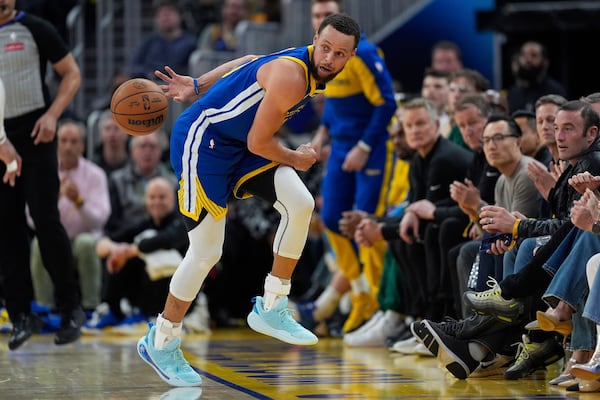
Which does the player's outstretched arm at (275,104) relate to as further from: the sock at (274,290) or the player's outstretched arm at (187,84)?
the sock at (274,290)

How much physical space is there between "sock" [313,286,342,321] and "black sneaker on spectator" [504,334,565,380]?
328 cm

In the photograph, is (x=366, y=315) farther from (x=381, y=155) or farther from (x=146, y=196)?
(x=146, y=196)

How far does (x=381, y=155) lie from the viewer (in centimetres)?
859

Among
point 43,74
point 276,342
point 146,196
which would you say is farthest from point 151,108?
point 146,196

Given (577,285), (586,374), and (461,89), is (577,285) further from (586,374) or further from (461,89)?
(461,89)

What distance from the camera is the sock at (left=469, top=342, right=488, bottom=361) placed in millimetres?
5945

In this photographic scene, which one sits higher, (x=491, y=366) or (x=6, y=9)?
(x=6, y=9)

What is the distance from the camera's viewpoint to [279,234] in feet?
18.8

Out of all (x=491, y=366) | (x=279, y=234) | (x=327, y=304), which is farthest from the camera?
(x=327, y=304)

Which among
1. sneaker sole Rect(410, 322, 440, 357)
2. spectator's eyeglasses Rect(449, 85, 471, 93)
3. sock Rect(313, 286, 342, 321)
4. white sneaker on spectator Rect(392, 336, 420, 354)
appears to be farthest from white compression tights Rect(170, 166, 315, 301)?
sock Rect(313, 286, 342, 321)

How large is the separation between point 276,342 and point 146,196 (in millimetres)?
2018

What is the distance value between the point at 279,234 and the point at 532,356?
4.82ft

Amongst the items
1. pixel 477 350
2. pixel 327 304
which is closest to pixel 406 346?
pixel 477 350

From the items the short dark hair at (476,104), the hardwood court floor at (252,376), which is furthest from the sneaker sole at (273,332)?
the short dark hair at (476,104)
